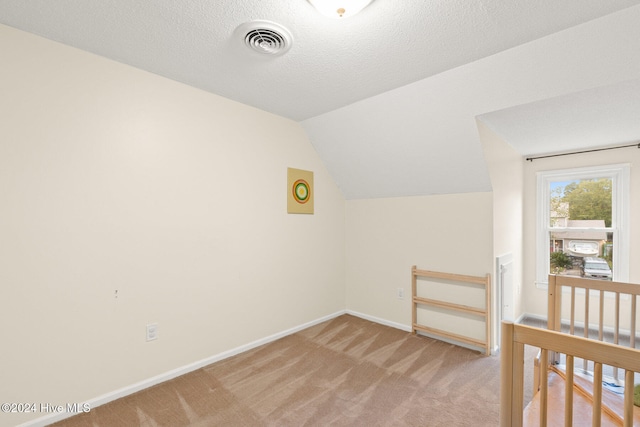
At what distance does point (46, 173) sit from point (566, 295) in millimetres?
4941

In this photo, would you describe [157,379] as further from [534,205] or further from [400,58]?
[534,205]

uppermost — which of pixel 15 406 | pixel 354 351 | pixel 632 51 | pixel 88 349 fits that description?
pixel 632 51

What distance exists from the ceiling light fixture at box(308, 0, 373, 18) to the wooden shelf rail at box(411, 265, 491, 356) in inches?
92.9

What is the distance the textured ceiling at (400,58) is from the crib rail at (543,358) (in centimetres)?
146

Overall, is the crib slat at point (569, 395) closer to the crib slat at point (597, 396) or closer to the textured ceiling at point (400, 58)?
the crib slat at point (597, 396)

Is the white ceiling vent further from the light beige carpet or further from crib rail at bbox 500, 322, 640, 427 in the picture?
the light beige carpet

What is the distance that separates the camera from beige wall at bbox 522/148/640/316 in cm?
311

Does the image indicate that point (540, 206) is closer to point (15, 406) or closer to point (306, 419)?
point (306, 419)

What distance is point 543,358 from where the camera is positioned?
1.10 m

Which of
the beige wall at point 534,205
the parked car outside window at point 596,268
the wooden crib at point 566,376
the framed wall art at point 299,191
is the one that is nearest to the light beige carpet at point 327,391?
the wooden crib at point 566,376

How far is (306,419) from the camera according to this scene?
1.79 meters

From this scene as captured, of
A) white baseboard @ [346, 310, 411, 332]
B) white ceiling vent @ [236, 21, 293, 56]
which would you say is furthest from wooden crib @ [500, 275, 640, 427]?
white ceiling vent @ [236, 21, 293, 56]

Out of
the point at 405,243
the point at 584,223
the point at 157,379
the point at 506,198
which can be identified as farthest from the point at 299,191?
the point at 584,223

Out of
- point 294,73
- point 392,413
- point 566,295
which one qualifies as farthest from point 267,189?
point 566,295
